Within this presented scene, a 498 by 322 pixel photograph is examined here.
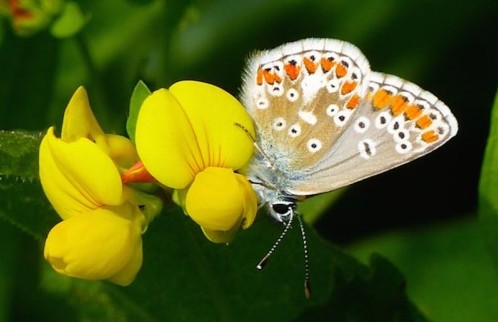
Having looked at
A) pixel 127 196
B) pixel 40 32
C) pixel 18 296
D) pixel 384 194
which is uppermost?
pixel 127 196

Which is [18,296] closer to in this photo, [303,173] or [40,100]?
[40,100]

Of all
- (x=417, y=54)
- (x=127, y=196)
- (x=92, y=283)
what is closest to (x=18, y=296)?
(x=92, y=283)

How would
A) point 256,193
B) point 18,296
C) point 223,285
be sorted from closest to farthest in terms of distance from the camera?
point 256,193 < point 223,285 < point 18,296

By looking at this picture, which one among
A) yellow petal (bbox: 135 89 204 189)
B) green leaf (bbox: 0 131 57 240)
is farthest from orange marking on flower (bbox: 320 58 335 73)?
green leaf (bbox: 0 131 57 240)

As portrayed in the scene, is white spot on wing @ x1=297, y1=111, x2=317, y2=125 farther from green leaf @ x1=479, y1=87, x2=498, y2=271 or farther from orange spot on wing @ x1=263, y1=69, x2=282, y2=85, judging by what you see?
green leaf @ x1=479, y1=87, x2=498, y2=271

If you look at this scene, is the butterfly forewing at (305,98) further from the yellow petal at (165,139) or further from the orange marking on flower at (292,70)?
the yellow petal at (165,139)

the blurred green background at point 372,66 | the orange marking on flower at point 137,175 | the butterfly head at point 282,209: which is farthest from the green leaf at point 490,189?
the orange marking on flower at point 137,175
